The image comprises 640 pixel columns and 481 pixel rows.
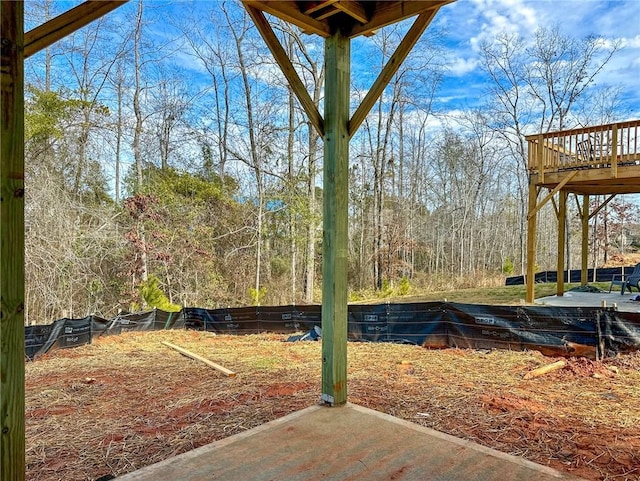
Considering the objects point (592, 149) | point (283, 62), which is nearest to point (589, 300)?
point (592, 149)

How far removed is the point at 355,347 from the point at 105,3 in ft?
20.5

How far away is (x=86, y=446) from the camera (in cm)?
329

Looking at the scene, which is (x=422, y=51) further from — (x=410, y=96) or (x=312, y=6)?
(x=312, y=6)

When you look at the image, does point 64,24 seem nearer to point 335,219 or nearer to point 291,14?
point 291,14

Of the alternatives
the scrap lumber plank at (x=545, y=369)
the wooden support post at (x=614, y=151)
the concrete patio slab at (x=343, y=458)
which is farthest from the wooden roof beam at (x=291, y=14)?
the wooden support post at (x=614, y=151)

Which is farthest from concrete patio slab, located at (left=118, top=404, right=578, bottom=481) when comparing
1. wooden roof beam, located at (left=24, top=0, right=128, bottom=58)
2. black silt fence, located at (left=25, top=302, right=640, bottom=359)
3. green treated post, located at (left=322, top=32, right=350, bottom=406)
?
black silt fence, located at (left=25, top=302, right=640, bottom=359)

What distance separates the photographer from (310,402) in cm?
394

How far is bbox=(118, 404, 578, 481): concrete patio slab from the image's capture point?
79.2 inches

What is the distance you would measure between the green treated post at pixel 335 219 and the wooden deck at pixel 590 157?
6.86 m

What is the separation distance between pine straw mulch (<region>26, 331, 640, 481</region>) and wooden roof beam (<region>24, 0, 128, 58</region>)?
2.55m

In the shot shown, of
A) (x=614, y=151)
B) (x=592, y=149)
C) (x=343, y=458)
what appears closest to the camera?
(x=343, y=458)

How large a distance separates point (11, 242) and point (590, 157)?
9.55m

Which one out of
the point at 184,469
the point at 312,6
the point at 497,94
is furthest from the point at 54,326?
the point at 497,94

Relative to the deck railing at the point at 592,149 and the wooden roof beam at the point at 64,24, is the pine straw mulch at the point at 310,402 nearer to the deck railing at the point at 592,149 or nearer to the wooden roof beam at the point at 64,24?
the wooden roof beam at the point at 64,24
